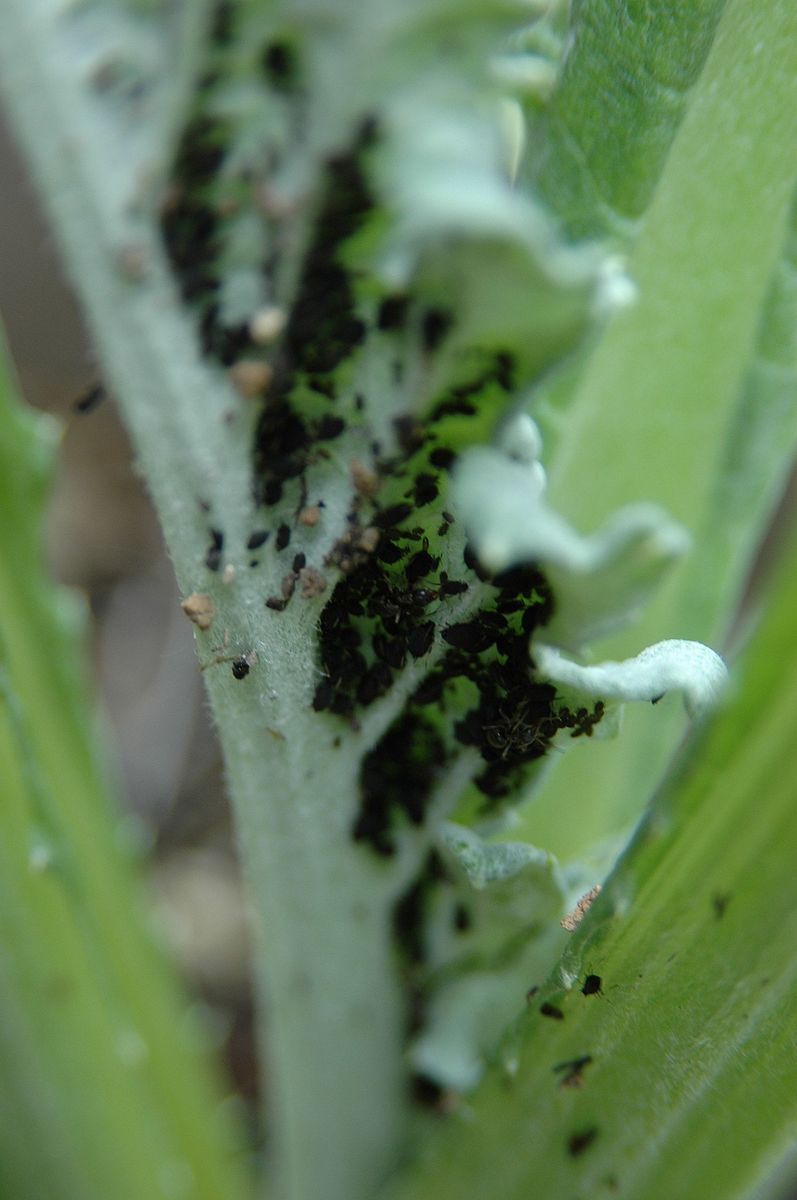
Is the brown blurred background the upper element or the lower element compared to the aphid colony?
upper

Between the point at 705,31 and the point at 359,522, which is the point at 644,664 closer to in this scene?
the point at 359,522

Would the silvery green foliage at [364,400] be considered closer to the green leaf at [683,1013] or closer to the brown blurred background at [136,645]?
the green leaf at [683,1013]

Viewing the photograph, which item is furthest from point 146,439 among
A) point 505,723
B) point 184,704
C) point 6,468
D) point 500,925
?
point 184,704

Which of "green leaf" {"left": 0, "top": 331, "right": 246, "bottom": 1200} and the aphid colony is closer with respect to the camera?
the aphid colony

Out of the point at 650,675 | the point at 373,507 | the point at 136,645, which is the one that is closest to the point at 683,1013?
the point at 650,675

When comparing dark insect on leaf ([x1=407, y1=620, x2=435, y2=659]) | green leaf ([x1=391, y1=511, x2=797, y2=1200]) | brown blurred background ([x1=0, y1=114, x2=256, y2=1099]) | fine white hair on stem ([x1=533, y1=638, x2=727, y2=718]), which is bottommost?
green leaf ([x1=391, y1=511, x2=797, y2=1200])

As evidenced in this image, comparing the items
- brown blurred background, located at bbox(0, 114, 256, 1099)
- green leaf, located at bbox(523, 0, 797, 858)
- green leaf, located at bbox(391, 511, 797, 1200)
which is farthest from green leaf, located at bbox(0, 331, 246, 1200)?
brown blurred background, located at bbox(0, 114, 256, 1099)

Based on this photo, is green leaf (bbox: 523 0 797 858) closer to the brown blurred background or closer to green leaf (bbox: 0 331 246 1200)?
green leaf (bbox: 0 331 246 1200)

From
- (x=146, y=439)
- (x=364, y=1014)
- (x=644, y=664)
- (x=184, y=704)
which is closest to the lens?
(x=644, y=664)
